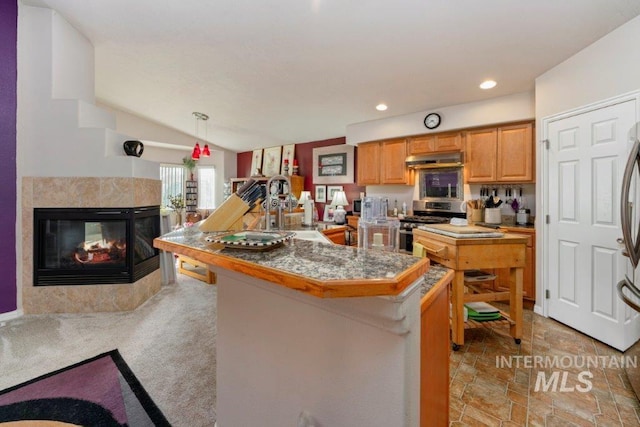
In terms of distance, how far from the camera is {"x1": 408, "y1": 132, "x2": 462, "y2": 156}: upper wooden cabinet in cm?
362

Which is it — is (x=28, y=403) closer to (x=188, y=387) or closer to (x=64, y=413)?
(x=64, y=413)

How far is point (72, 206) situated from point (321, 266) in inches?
130

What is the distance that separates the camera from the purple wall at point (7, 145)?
2.52 metres

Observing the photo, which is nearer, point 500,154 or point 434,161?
point 500,154

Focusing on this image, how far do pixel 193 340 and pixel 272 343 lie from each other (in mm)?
1573

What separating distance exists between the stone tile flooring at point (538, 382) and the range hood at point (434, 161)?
2.10 m

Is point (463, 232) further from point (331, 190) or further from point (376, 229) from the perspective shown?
point (331, 190)

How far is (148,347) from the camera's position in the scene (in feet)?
6.91

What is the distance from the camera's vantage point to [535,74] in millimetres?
2744

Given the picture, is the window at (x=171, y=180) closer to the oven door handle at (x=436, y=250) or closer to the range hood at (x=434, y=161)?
the range hood at (x=434, y=161)

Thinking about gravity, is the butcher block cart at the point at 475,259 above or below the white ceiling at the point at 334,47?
below

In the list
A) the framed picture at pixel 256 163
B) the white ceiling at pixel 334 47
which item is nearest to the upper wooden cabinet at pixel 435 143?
the white ceiling at pixel 334 47

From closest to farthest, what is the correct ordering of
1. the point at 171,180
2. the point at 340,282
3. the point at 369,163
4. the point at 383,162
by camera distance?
the point at 340,282
the point at 383,162
the point at 369,163
the point at 171,180

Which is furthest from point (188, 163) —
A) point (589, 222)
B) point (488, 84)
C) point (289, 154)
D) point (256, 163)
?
point (589, 222)
